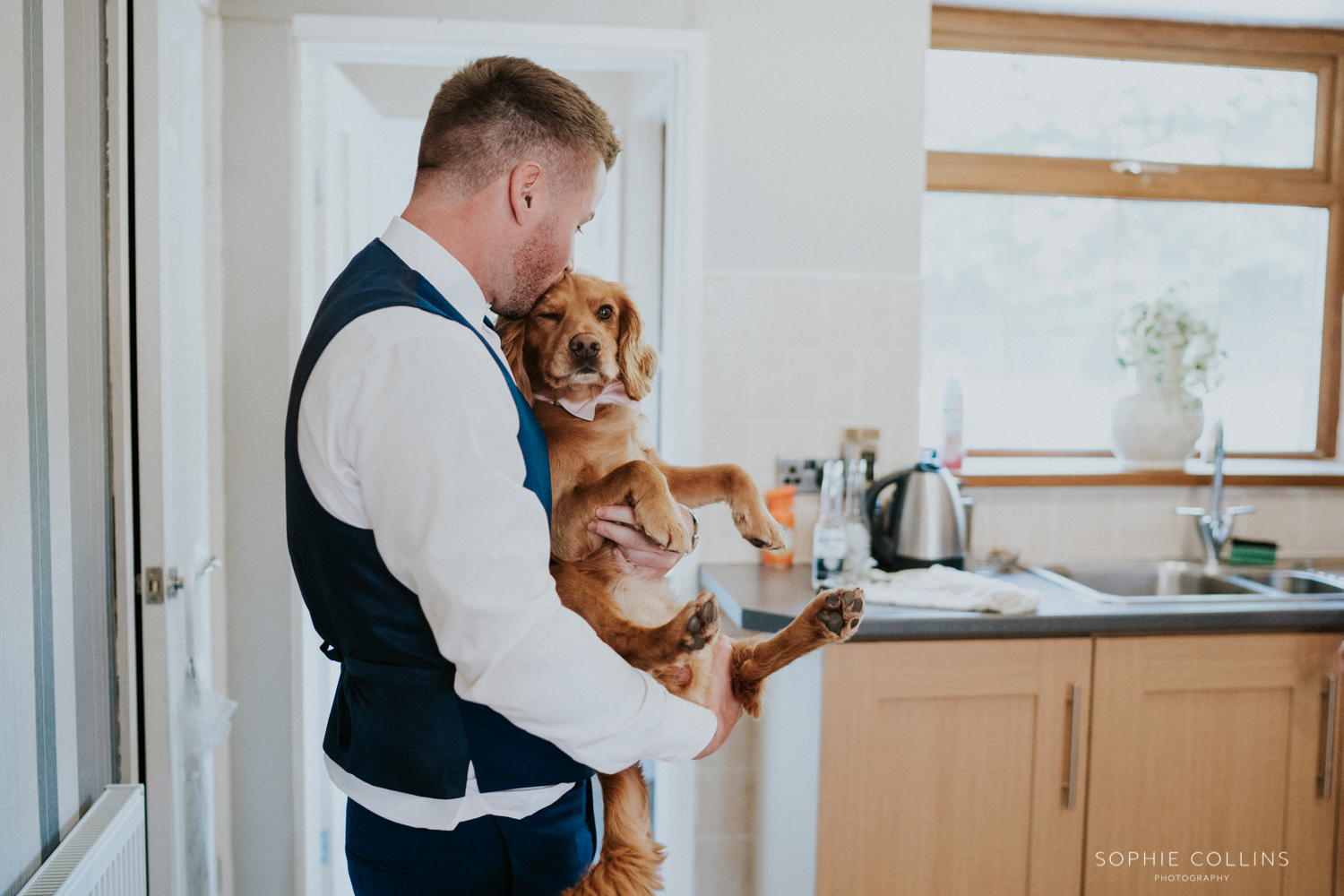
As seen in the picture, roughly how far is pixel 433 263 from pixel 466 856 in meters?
0.63

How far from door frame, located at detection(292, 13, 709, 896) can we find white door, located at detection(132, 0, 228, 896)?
Result: 0.74 ft

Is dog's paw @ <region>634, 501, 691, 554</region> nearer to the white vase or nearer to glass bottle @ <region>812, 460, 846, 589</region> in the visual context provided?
glass bottle @ <region>812, 460, 846, 589</region>

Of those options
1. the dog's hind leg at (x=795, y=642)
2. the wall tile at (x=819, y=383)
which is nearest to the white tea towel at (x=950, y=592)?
the wall tile at (x=819, y=383)

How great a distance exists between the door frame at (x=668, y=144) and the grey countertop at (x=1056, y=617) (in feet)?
1.27

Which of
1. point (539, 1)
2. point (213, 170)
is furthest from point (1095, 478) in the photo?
point (213, 170)

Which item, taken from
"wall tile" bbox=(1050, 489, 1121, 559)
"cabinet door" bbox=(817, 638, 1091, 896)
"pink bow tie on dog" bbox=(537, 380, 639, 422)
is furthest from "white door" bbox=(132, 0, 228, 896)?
"wall tile" bbox=(1050, 489, 1121, 559)

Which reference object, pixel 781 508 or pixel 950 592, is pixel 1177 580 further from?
pixel 781 508

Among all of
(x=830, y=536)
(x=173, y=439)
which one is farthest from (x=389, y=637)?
(x=830, y=536)

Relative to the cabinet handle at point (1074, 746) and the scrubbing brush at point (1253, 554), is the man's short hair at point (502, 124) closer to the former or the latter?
the cabinet handle at point (1074, 746)

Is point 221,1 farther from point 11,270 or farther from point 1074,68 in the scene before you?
point 1074,68

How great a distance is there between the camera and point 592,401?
118cm

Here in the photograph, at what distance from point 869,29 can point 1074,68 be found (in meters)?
0.82

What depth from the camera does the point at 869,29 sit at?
2.25m

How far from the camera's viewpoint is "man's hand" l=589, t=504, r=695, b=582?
1.14 m
